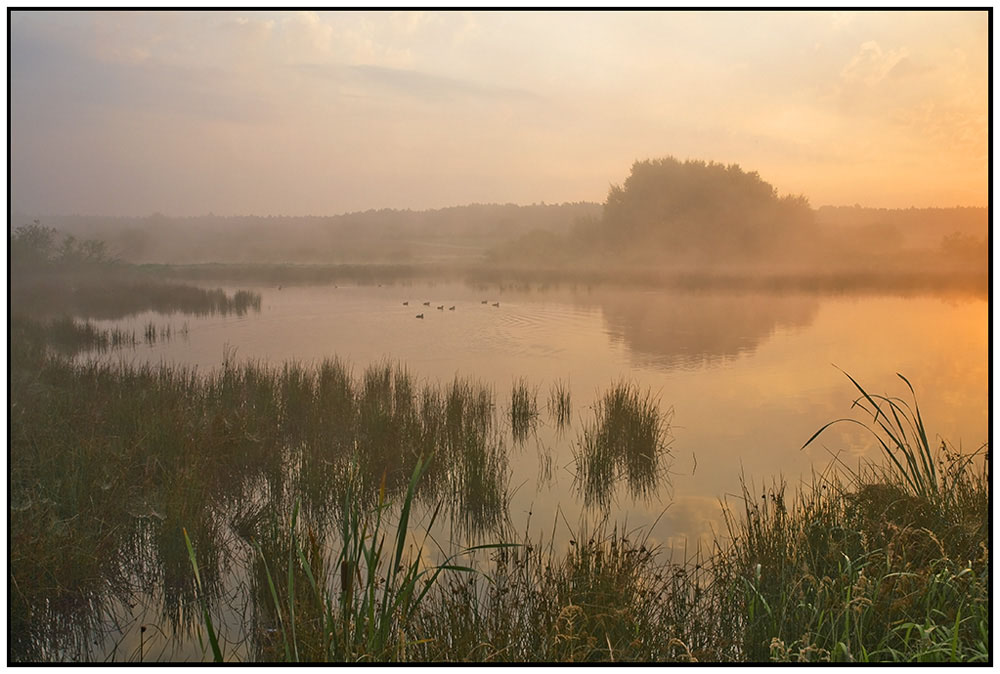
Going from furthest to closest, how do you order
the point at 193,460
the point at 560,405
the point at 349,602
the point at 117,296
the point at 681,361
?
the point at 117,296 → the point at 681,361 → the point at 560,405 → the point at 193,460 → the point at 349,602

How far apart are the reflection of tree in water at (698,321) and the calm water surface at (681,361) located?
6 centimetres

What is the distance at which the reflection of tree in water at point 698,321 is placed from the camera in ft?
34.6

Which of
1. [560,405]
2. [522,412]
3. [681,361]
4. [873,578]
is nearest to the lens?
[873,578]

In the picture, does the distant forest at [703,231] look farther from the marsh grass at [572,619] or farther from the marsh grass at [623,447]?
the marsh grass at [572,619]

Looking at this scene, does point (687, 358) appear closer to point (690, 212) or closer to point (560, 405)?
point (560, 405)

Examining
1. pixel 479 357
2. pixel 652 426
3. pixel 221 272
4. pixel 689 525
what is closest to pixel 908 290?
pixel 479 357

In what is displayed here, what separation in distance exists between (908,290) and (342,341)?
11.1m

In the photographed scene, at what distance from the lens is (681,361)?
31.9 ft

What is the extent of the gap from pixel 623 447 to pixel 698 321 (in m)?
8.89

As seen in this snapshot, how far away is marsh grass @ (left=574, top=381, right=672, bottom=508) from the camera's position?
5449 millimetres


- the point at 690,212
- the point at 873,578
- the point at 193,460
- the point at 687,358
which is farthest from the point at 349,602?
the point at 690,212

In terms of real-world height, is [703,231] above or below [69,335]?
above

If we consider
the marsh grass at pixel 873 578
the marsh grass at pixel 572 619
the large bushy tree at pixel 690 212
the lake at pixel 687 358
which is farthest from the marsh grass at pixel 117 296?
the marsh grass at pixel 873 578

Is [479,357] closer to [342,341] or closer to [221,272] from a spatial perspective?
[342,341]
